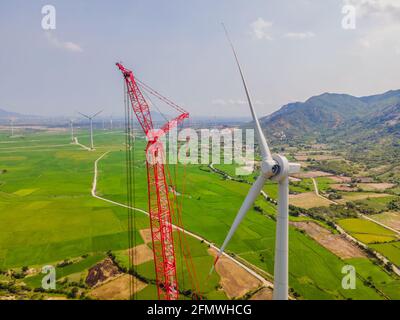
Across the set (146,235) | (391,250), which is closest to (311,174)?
(391,250)

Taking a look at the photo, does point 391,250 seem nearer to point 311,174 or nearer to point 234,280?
point 234,280

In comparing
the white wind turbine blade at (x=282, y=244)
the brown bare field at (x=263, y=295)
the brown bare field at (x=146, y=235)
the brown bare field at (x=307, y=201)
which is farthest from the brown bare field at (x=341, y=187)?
the white wind turbine blade at (x=282, y=244)

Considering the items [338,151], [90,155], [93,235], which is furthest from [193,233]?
[338,151]

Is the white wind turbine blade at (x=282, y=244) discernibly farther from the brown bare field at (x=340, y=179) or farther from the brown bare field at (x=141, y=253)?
the brown bare field at (x=340, y=179)

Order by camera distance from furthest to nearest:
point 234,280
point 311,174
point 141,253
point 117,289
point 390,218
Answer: point 311,174 < point 390,218 < point 141,253 < point 234,280 < point 117,289

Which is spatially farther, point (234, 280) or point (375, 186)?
point (375, 186)
